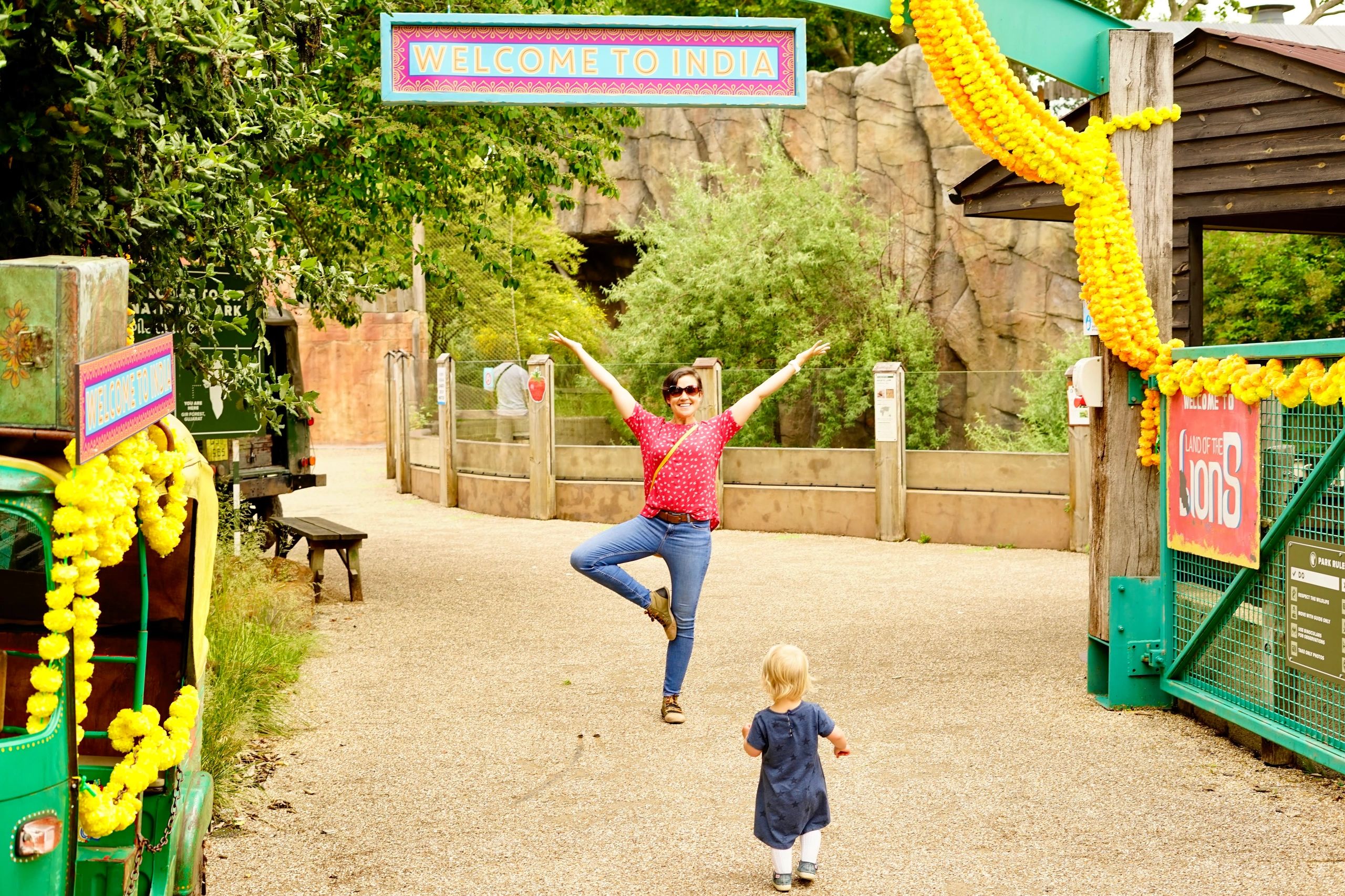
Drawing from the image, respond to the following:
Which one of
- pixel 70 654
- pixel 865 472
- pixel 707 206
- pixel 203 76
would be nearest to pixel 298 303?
pixel 203 76

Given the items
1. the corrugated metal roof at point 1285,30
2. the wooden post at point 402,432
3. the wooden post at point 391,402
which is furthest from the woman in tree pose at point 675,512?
the wooden post at point 391,402

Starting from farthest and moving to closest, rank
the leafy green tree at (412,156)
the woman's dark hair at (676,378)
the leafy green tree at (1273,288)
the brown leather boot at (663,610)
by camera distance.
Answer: the leafy green tree at (1273,288), the leafy green tree at (412,156), the woman's dark hair at (676,378), the brown leather boot at (663,610)

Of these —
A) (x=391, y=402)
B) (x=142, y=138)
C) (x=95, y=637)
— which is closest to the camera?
(x=95, y=637)

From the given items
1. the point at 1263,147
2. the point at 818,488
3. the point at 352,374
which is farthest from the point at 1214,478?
the point at 352,374

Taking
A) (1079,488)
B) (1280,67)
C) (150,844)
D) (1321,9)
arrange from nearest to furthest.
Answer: (150,844)
(1280,67)
(1079,488)
(1321,9)

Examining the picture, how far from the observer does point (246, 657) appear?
751 centimetres

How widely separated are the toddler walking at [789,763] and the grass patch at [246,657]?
2.38m

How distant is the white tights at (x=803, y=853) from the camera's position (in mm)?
4688

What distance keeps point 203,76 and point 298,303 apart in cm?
205

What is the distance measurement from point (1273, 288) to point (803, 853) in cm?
1759

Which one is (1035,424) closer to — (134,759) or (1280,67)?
(1280,67)

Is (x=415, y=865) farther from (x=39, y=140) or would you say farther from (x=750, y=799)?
(x=39, y=140)

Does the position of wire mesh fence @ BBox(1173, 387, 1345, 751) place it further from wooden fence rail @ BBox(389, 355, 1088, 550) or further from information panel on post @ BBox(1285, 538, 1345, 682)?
wooden fence rail @ BBox(389, 355, 1088, 550)

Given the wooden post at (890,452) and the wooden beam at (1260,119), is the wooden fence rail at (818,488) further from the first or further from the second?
the wooden beam at (1260,119)
